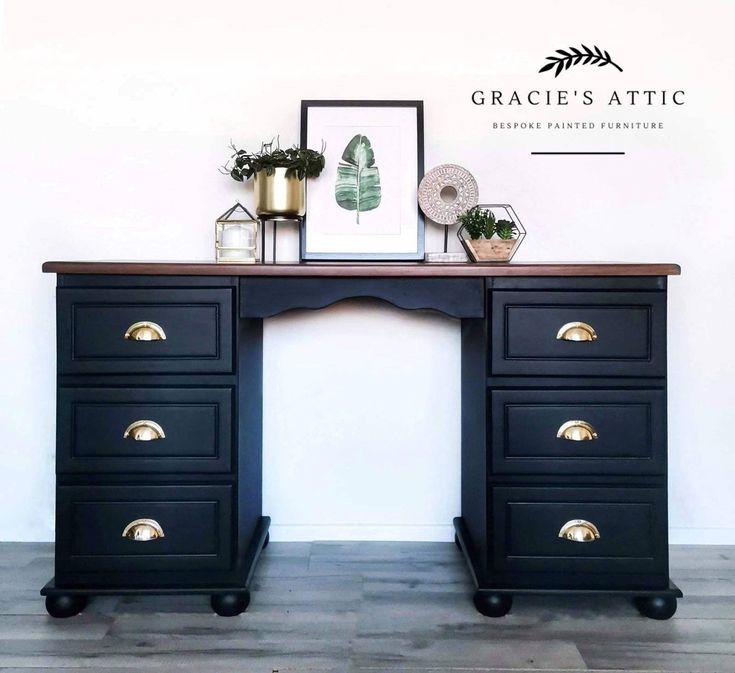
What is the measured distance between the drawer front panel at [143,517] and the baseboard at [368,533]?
0.54m

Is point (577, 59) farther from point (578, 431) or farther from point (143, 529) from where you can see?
Answer: point (143, 529)

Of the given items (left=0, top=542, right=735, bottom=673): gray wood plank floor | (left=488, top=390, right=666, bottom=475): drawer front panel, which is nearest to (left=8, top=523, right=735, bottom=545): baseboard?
(left=0, top=542, right=735, bottom=673): gray wood plank floor

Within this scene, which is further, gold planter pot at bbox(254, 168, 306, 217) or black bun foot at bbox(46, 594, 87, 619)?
gold planter pot at bbox(254, 168, 306, 217)

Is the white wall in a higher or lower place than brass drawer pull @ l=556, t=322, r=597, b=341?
higher

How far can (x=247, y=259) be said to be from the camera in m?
1.96

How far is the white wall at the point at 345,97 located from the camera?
217cm

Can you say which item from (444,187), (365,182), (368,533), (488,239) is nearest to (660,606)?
(368,533)

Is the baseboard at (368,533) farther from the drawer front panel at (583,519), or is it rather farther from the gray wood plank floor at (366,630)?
the drawer front panel at (583,519)

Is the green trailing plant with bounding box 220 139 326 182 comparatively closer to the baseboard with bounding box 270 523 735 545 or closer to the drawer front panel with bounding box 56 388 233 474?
the drawer front panel with bounding box 56 388 233 474

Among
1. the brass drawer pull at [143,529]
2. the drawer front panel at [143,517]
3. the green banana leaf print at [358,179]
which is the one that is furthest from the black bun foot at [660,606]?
the green banana leaf print at [358,179]

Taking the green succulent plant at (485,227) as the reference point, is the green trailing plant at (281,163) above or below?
above

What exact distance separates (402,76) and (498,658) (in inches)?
65.9

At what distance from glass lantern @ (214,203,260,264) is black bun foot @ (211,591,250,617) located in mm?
881

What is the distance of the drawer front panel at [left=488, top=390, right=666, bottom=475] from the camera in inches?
66.7
